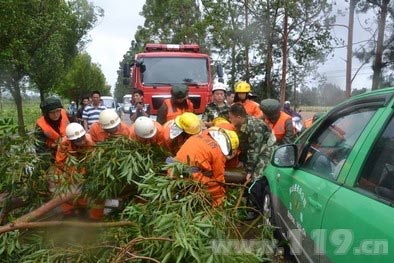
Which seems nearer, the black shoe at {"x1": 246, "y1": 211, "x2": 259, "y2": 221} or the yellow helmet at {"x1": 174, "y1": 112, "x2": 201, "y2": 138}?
the black shoe at {"x1": 246, "y1": 211, "x2": 259, "y2": 221}

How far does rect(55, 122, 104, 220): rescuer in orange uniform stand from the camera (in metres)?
3.86

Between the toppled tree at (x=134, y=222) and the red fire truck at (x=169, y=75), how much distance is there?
8395 millimetres

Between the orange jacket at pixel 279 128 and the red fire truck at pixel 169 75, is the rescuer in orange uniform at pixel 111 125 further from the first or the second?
the red fire truck at pixel 169 75

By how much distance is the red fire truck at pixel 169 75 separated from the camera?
1256 centimetres

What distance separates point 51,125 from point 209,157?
7.38 ft

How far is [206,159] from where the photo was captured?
369 cm

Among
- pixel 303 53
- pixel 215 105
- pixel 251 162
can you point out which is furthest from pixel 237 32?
pixel 251 162

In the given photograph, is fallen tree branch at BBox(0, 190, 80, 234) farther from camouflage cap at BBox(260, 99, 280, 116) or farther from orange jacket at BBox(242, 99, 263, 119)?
orange jacket at BBox(242, 99, 263, 119)

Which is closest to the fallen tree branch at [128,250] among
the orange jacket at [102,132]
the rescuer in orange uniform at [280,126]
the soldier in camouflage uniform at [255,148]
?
the orange jacket at [102,132]

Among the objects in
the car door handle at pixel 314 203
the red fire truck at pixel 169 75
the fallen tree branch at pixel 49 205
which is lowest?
the fallen tree branch at pixel 49 205

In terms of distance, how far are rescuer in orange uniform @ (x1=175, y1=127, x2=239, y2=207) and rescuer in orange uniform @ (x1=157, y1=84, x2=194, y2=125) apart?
237 centimetres

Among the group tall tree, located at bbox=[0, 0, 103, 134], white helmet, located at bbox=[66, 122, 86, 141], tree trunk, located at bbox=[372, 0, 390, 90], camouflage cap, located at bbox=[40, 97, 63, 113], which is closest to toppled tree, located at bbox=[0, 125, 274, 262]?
white helmet, located at bbox=[66, 122, 86, 141]

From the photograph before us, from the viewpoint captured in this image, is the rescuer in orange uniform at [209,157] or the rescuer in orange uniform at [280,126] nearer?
the rescuer in orange uniform at [209,157]

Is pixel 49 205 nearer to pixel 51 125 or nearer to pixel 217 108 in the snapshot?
pixel 51 125
